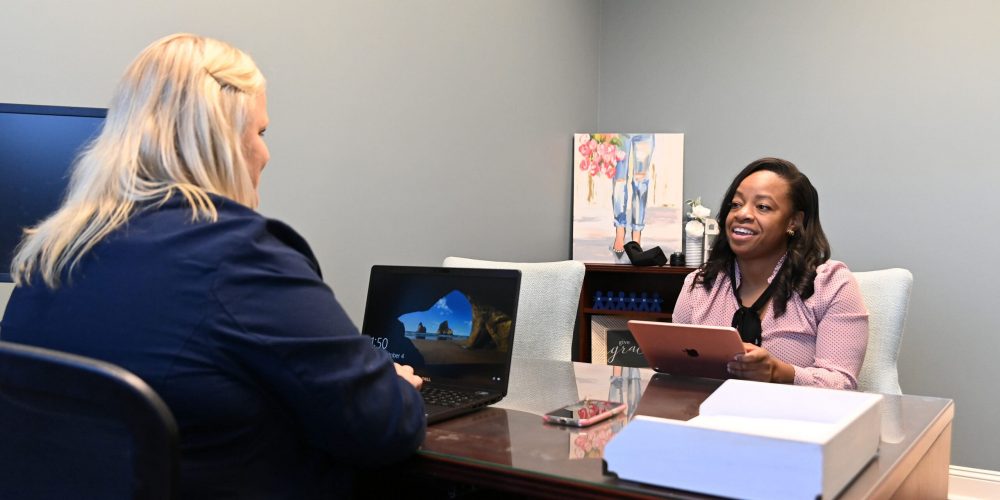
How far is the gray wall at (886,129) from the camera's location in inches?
138

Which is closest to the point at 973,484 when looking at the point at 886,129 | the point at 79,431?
the point at 886,129

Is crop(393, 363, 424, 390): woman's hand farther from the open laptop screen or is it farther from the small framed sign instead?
the small framed sign

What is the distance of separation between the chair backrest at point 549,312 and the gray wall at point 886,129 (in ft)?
6.04

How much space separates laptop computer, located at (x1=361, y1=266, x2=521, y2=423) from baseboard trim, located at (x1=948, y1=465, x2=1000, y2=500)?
2821 mm

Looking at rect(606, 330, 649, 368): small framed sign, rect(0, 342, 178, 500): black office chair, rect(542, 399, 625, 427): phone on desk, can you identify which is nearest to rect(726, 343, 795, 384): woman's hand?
rect(542, 399, 625, 427): phone on desk

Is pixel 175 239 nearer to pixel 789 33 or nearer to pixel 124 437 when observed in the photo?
pixel 124 437

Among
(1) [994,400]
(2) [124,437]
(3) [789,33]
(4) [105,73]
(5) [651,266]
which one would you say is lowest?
(1) [994,400]

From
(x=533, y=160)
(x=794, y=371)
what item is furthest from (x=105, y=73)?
(x=533, y=160)

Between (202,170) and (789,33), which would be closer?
(202,170)

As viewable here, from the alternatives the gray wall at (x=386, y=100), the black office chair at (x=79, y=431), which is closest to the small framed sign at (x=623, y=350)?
the gray wall at (x=386, y=100)

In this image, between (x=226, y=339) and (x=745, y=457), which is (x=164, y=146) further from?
(x=745, y=457)

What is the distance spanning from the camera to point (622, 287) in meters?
4.08

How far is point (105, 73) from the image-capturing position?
2070 millimetres

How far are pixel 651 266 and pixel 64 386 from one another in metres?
3.29
